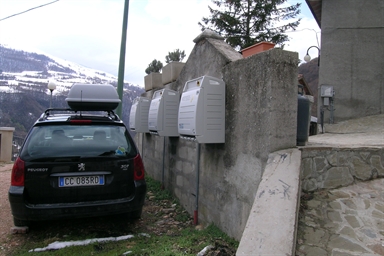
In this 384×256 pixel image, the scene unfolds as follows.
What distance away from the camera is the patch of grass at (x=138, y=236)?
324 cm

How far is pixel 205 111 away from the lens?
3.85m

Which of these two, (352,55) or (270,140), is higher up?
(352,55)

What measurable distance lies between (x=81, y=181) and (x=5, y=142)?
36.2 feet

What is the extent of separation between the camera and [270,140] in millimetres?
3166

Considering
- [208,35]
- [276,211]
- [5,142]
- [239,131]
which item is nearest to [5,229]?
[239,131]

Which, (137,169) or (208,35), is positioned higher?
(208,35)

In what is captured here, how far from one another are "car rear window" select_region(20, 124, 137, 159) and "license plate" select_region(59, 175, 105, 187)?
0.27 m

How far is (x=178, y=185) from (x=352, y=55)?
23.4 ft

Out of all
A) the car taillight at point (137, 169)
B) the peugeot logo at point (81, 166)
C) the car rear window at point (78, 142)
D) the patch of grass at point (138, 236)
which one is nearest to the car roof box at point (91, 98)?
the car rear window at point (78, 142)

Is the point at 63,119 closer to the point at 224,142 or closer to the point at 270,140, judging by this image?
the point at 224,142

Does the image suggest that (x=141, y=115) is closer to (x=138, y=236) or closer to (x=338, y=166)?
(x=138, y=236)

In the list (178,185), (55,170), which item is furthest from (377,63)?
(55,170)

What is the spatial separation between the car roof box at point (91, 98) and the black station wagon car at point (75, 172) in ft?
3.54

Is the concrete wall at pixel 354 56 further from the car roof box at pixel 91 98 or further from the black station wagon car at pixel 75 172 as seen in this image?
the black station wagon car at pixel 75 172
